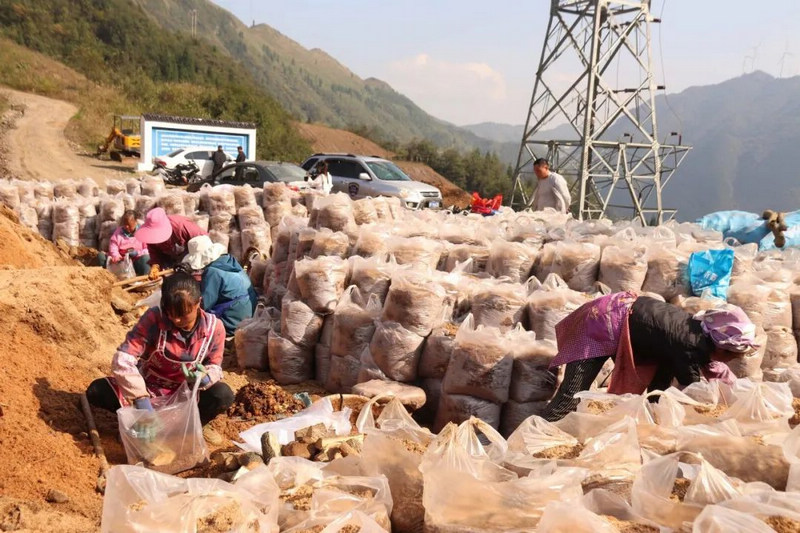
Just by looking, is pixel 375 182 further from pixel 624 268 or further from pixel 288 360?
pixel 624 268

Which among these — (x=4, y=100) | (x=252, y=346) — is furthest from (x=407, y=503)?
(x=4, y=100)

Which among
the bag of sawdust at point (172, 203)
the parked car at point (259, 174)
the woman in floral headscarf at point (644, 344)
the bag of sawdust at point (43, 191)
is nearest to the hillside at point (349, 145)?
the parked car at point (259, 174)

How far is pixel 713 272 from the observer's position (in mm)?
4125

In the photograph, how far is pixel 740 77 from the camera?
81188mm

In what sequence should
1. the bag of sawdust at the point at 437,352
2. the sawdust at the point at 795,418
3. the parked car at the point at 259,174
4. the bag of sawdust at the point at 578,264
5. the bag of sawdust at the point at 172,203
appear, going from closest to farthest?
the sawdust at the point at 795,418
the bag of sawdust at the point at 437,352
the bag of sawdust at the point at 578,264
the bag of sawdust at the point at 172,203
the parked car at the point at 259,174

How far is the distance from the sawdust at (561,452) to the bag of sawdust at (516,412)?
132 cm

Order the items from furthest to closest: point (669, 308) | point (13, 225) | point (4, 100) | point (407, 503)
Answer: point (4, 100)
point (13, 225)
point (669, 308)
point (407, 503)

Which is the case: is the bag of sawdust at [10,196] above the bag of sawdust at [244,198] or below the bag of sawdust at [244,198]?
below

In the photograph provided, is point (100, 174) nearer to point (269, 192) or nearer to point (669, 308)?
point (269, 192)

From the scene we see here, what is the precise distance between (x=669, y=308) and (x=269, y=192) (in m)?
6.55

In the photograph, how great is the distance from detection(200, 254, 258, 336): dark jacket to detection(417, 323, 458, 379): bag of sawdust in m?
1.92

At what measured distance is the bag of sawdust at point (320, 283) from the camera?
457 cm

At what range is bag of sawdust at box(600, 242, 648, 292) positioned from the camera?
434cm

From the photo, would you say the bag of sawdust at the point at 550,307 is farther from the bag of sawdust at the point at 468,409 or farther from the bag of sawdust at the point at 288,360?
the bag of sawdust at the point at 288,360
